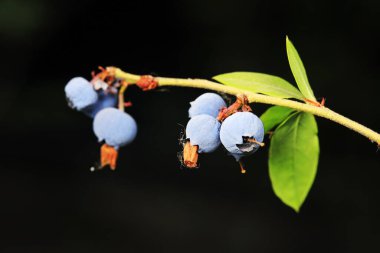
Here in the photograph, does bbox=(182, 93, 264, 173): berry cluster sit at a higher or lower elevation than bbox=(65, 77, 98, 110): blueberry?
lower

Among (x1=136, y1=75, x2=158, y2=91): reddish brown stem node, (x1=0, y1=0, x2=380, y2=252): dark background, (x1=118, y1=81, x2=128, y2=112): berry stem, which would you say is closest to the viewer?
(x1=136, y1=75, x2=158, y2=91): reddish brown stem node

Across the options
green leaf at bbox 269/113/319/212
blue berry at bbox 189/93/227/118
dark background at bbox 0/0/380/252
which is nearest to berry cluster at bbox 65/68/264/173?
blue berry at bbox 189/93/227/118

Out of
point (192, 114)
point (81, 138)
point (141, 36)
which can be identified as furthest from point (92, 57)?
point (192, 114)

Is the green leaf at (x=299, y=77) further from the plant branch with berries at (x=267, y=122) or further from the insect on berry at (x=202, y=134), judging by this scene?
the insect on berry at (x=202, y=134)

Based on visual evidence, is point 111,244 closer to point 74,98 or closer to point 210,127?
point 74,98

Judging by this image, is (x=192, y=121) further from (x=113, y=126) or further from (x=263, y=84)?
(x=113, y=126)

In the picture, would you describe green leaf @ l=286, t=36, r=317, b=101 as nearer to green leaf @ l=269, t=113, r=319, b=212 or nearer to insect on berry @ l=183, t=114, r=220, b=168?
green leaf @ l=269, t=113, r=319, b=212

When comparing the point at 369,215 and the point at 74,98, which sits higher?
the point at 74,98

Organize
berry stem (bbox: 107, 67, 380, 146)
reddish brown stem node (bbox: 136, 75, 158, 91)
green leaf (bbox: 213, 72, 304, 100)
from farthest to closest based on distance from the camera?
reddish brown stem node (bbox: 136, 75, 158, 91), green leaf (bbox: 213, 72, 304, 100), berry stem (bbox: 107, 67, 380, 146)
